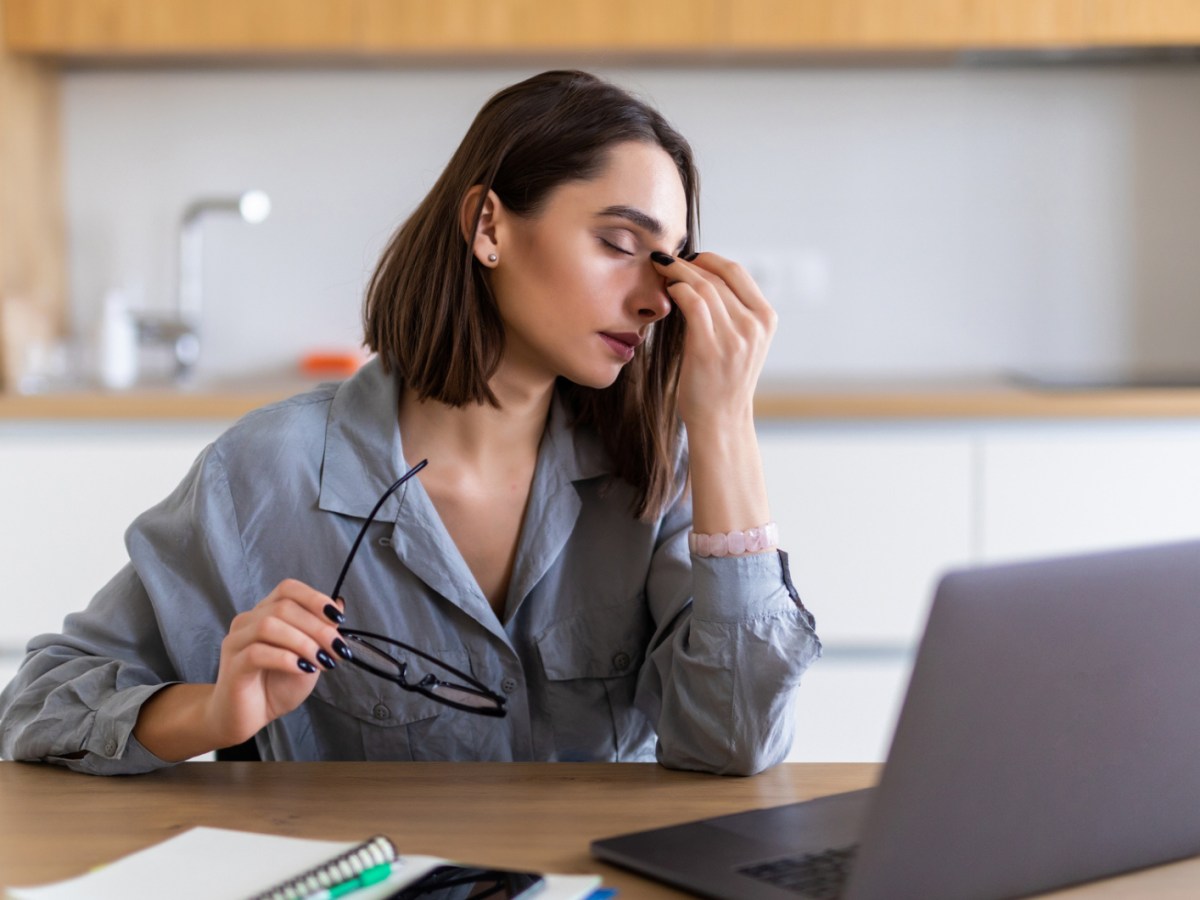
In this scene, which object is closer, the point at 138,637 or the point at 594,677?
the point at 138,637

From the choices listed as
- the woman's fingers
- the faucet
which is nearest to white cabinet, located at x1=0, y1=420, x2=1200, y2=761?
the faucet

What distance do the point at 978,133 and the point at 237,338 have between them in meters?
1.74

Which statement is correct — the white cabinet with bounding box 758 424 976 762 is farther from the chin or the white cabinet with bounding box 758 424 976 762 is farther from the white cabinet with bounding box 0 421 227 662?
the chin

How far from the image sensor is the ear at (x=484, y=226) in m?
1.41

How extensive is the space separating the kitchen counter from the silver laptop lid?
172cm

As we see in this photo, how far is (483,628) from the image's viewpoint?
1339 millimetres

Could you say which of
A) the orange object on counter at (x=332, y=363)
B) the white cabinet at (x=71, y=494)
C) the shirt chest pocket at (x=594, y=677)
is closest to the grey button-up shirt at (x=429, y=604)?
the shirt chest pocket at (x=594, y=677)

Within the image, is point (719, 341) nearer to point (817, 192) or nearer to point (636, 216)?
point (636, 216)

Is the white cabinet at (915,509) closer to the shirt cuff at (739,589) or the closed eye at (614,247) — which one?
the closed eye at (614,247)

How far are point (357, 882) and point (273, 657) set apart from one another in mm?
236

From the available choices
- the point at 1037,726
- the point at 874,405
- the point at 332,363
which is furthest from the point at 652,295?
the point at 332,363

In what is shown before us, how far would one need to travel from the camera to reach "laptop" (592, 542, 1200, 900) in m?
0.75

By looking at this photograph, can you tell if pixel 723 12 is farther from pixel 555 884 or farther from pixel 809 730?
pixel 555 884

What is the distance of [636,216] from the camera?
1368 millimetres
